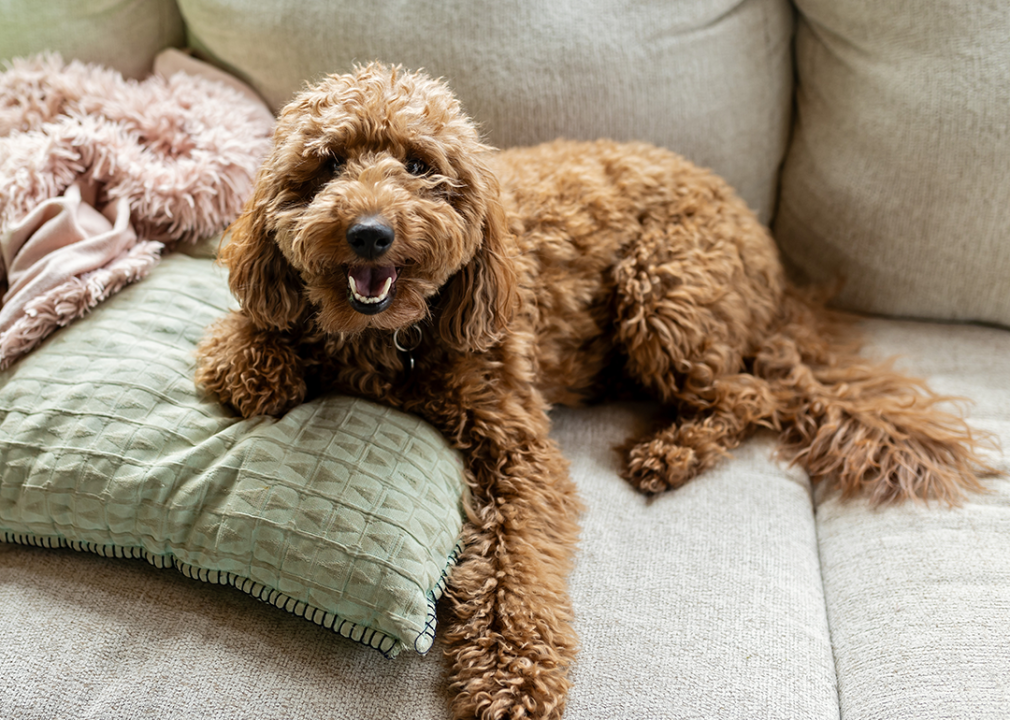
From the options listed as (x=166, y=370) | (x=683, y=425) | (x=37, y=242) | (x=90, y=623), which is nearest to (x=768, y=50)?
(x=683, y=425)

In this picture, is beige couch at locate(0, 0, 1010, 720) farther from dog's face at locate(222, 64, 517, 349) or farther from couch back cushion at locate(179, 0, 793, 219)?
dog's face at locate(222, 64, 517, 349)

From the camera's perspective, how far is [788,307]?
202cm

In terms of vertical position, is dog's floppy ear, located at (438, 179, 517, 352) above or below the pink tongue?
below

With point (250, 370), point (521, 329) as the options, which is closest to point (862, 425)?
point (521, 329)

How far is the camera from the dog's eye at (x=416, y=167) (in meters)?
1.39

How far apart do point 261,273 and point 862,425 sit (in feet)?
4.63

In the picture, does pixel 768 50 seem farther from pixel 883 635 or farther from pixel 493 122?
pixel 883 635

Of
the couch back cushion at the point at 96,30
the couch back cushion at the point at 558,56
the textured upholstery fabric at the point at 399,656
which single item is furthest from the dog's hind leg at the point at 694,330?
the couch back cushion at the point at 96,30

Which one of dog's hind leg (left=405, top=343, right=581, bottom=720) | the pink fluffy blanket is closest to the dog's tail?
dog's hind leg (left=405, top=343, right=581, bottom=720)

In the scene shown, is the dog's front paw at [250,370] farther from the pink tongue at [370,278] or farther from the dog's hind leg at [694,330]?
the dog's hind leg at [694,330]

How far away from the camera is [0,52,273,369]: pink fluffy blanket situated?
63.0 inches

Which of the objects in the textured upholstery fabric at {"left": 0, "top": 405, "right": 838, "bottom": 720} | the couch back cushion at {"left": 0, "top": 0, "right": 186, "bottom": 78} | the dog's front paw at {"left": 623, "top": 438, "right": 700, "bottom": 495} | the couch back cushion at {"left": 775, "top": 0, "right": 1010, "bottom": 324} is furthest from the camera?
the couch back cushion at {"left": 0, "top": 0, "right": 186, "bottom": 78}

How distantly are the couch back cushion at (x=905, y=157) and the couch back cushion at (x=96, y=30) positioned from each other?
188cm

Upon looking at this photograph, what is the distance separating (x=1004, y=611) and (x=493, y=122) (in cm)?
163
